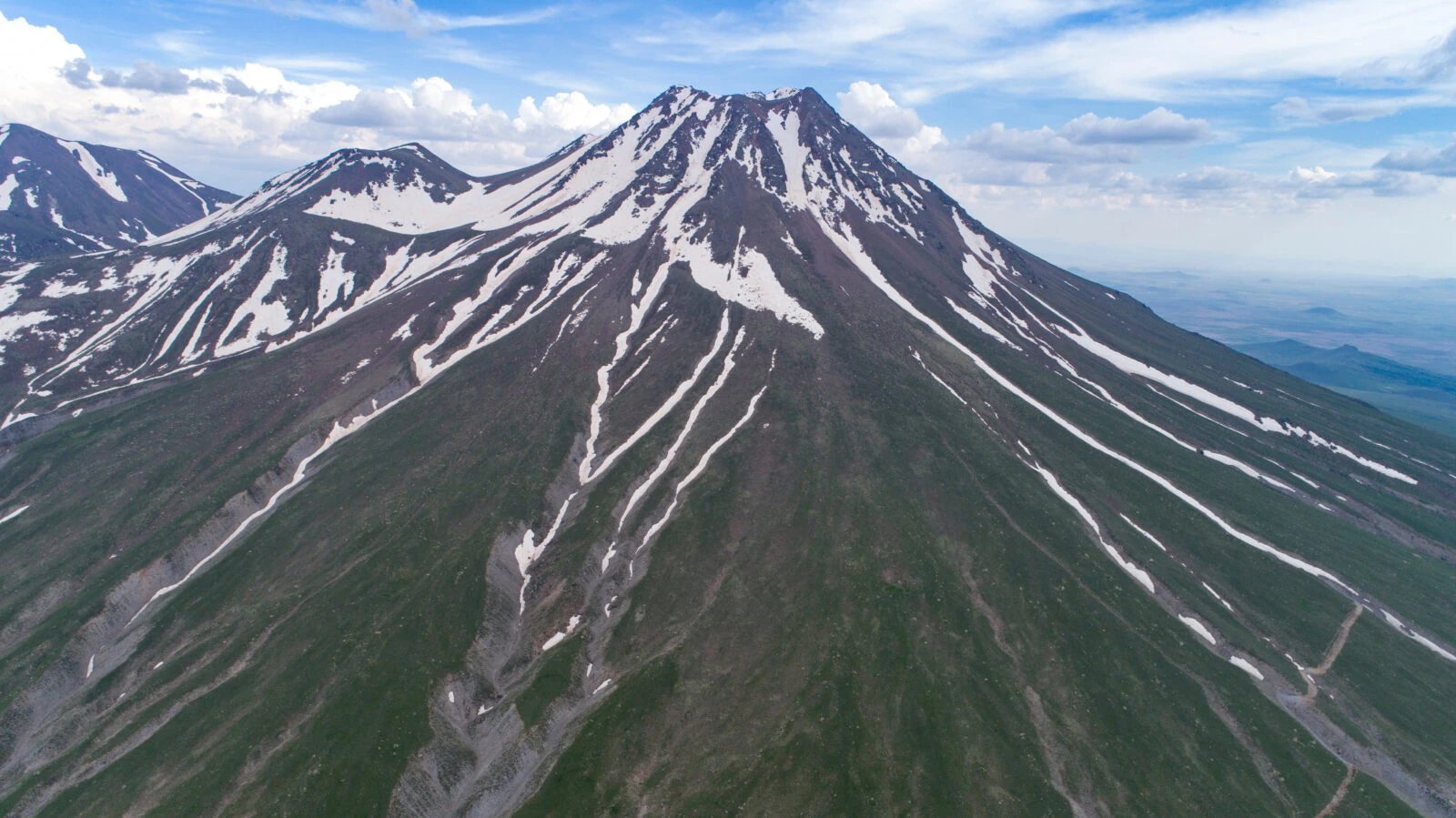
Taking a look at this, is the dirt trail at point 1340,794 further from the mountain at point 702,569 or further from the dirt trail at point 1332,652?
the dirt trail at point 1332,652

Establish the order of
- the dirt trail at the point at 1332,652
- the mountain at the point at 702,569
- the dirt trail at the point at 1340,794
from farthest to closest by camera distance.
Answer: the dirt trail at the point at 1332,652 < the mountain at the point at 702,569 < the dirt trail at the point at 1340,794

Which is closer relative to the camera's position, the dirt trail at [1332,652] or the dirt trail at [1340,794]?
the dirt trail at [1340,794]

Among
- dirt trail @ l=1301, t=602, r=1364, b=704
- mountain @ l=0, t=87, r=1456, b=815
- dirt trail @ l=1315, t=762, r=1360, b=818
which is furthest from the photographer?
dirt trail @ l=1301, t=602, r=1364, b=704

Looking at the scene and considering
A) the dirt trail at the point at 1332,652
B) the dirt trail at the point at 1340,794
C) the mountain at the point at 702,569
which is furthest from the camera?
the dirt trail at the point at 1332,652

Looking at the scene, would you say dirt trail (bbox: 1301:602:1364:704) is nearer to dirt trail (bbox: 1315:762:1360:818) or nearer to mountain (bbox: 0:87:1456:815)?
mountain (bbox: 0:87:1456:815)

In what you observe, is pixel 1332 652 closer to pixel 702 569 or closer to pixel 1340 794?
pixel 1340 794

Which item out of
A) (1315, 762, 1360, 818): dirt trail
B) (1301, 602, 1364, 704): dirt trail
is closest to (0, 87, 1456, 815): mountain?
(1315, 762, 1360, 818): dirt trail

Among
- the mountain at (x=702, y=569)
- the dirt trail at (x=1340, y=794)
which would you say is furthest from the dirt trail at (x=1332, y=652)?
the dirt trail at (x=1340, y=794)

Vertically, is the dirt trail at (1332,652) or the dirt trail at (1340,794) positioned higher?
the dirt trail at (1332,652)

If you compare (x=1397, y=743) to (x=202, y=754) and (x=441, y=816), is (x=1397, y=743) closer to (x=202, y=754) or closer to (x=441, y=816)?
(x=441, y=816)
